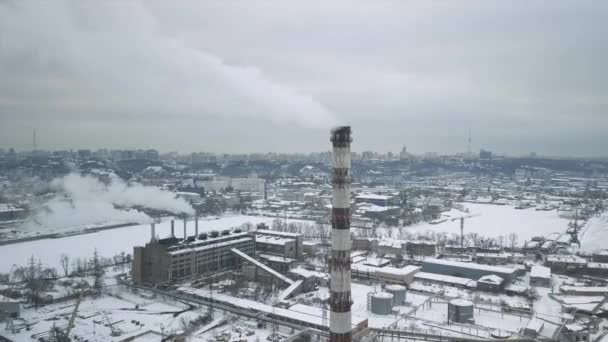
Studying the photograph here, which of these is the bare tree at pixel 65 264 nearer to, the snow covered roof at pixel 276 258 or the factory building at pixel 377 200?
the snow covered roof at pixel 276 258

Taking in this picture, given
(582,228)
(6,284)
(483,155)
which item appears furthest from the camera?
(483,155)

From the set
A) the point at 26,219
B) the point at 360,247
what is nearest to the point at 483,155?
the point at 360,247

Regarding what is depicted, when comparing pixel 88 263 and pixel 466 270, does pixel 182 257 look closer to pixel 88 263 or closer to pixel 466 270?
pixel 88 263

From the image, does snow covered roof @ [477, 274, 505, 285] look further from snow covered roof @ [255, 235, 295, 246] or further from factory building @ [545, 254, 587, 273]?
snow covered roof @ [255, 235, 295, 246]

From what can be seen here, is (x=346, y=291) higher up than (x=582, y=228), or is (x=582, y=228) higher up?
(x=346, y=291)

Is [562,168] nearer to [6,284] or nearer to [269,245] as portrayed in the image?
[269,245]
